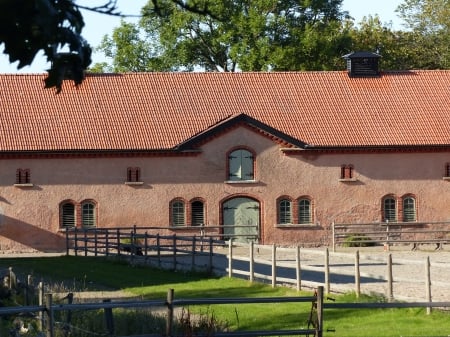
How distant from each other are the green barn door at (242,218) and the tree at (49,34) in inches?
1490

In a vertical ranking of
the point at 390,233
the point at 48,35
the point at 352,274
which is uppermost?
the point at 48,35

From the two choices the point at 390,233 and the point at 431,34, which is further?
the point at 431,34

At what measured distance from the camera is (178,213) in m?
44.4

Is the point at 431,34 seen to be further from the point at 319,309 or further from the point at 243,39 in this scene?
the point at 319,309

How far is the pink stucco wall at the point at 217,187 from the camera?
142 feet

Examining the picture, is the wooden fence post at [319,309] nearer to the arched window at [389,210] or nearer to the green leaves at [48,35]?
the green leaves at [48,35]

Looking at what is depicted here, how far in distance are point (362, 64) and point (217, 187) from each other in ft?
30.7

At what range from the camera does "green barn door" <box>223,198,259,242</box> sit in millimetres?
44406

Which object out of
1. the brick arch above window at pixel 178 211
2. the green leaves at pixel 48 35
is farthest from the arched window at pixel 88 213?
the green leaves at pixel 48 35

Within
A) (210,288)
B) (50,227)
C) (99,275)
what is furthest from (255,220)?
(210,288)

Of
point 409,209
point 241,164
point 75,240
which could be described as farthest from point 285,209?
point 75,240

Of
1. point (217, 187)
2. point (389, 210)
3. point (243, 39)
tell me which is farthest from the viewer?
point (243, 39)

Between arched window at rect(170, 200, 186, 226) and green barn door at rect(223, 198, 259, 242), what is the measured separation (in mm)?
1568

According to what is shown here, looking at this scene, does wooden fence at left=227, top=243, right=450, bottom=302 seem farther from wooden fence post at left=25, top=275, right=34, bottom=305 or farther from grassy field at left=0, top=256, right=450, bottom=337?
wooden fence post at left=25, top=275, right=34, bottom=305
